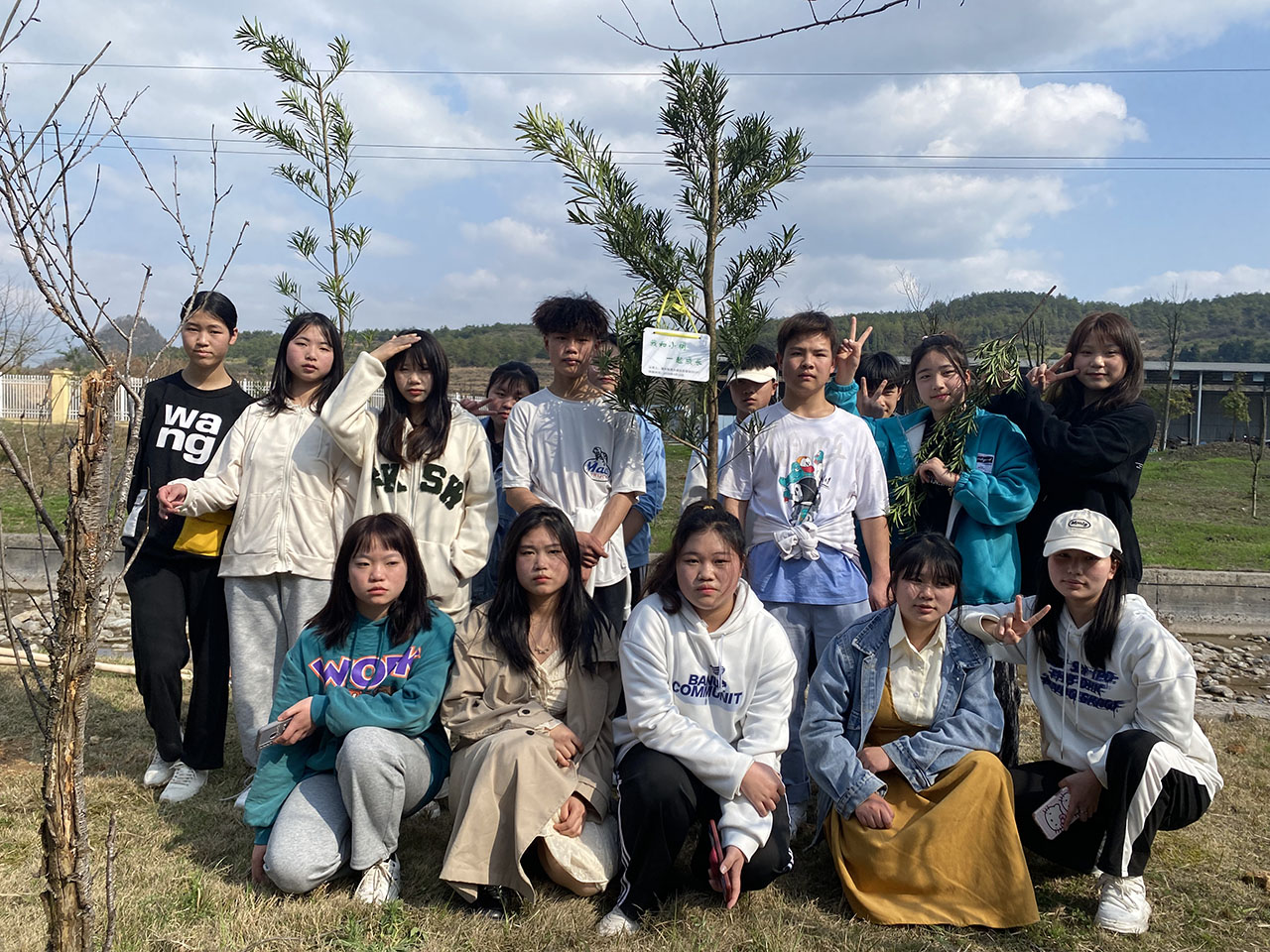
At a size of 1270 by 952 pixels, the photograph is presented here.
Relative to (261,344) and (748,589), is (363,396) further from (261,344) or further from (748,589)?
(261,344)

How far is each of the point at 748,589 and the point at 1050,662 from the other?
1186mm

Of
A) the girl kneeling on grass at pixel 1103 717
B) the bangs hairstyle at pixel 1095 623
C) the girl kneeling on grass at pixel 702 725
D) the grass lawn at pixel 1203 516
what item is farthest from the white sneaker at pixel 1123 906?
the grass lawn at pixel 1203 516

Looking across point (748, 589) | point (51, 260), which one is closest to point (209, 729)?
point (748, 589)

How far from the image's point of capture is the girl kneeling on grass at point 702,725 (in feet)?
10.6

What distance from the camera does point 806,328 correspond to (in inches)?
157

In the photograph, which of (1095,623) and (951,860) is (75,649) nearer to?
(951,860)

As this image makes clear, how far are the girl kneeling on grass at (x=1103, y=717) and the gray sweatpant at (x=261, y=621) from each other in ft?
9.19

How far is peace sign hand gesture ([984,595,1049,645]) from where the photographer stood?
11.3 feet

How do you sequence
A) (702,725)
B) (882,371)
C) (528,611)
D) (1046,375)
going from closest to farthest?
(702,725) → (528,611) → (1046,375) → (882,371)

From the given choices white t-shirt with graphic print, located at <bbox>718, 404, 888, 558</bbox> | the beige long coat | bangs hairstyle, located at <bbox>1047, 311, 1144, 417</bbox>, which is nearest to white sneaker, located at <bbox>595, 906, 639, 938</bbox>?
the beige long coat

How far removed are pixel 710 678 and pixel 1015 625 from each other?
1132 millimetres

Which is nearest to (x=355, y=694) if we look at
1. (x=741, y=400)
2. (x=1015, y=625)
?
(x=741, y=400)

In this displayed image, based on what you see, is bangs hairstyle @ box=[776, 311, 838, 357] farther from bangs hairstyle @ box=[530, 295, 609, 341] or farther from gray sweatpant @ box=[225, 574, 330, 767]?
gray sweatpant @ box=[225, 574, 330, 767]

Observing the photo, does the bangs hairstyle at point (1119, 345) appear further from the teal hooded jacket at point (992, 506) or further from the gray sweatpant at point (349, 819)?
the gray sweatpant at point (349, 819)
